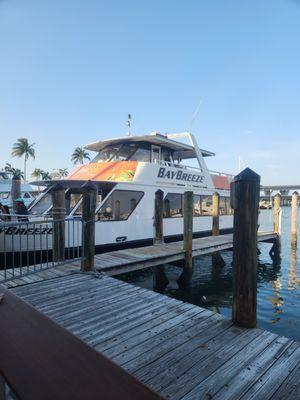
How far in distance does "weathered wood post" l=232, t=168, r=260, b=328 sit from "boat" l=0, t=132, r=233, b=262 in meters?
6.64

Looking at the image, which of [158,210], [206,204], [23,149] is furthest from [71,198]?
[23,149]

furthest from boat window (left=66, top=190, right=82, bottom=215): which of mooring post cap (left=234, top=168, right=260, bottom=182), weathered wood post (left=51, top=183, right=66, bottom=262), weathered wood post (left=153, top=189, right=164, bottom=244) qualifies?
mooring post cap (left=234, top=168, right=260, bottom=182)

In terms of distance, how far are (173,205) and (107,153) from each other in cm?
381

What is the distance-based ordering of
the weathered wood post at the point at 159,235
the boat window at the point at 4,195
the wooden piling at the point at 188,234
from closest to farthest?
1. the wooden piling at the point at 188,234
2. the weathered wood post at the point at 159,235
3. the boat window at the point at 4,195

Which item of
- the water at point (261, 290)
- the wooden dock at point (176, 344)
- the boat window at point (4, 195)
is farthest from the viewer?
the boat window at point (4, 195)

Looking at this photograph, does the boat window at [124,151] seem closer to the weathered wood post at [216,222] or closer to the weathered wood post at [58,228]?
the weathered wood post at [216,222]

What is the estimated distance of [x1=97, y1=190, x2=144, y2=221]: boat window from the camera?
422 inches

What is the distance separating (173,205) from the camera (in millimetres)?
13453

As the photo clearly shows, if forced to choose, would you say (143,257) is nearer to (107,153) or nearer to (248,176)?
(248,176)

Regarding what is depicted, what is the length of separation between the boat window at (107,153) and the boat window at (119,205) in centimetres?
283

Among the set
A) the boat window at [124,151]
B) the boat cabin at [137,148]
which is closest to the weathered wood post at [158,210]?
the boat cabin at [137,148]

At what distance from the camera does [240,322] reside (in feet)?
13.5

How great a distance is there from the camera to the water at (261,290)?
24.7 ft

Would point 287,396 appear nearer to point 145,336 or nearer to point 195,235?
point 145,336
